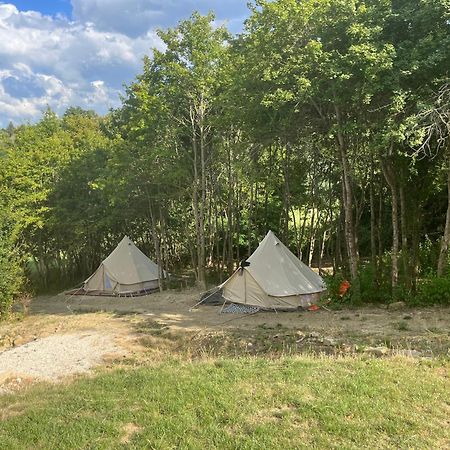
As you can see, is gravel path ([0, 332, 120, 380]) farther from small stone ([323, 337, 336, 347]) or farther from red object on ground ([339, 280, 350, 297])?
red object on ground ([339, 280, 350, 297])

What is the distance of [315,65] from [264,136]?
2627mm

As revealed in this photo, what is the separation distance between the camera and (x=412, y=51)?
910cm

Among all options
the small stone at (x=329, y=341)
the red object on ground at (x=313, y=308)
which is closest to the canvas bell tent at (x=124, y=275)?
the red object on ground at (x=313, y=308)

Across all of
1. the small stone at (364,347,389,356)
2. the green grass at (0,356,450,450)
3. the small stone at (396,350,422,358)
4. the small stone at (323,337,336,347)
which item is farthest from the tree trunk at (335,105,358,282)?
the green grass at (0,356,450,450)

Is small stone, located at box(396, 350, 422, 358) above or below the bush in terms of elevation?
below

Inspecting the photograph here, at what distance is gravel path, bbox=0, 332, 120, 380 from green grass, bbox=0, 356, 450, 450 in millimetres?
2561

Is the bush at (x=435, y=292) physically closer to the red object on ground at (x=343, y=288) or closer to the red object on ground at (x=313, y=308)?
the red object on ground at (x=343, y=288)

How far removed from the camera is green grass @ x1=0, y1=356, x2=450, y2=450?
12.9 ft

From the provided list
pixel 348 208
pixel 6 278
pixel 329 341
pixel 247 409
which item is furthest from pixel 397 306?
pixel 6 278

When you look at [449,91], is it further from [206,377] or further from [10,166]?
[10,166]

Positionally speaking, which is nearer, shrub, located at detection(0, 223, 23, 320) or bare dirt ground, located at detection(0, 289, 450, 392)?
bare dirt ground, located at detection(0, 289, 450, 392)

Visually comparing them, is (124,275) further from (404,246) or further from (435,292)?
(435,292)

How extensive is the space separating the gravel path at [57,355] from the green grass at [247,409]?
2.56 metres

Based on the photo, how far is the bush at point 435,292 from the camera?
10.4 metres
